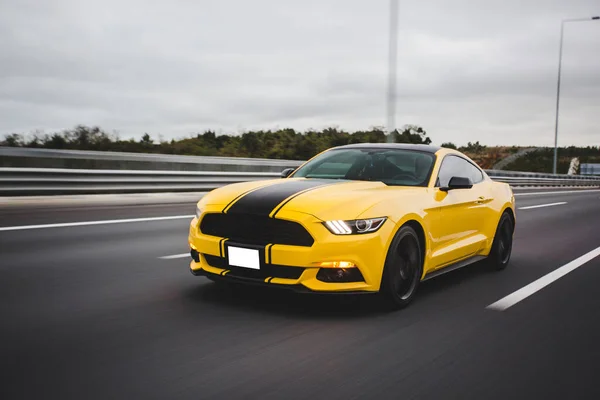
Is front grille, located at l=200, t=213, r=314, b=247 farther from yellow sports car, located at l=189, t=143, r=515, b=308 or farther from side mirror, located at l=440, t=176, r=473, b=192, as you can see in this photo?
side mirror, located at l=440, t=176, r=473, b=192

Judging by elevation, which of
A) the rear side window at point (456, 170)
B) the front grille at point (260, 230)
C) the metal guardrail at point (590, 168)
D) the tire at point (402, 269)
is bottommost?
the metal guardrail at point (590, 168)

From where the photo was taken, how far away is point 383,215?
5.25m

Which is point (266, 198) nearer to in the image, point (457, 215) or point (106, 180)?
point (457, 215)

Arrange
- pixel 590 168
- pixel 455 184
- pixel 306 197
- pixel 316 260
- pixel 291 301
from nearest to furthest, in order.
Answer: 1. pixel 316 260
2. pixel 306 197
3. pixel 291 301
4. pixel 455 184
5. pixel 590 168

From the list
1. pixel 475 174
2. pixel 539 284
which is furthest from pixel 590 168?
pixel 539 284

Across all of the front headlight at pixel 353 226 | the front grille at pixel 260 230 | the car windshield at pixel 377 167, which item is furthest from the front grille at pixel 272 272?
the car windshield at pixel 377 167

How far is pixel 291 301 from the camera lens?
5.52 meters

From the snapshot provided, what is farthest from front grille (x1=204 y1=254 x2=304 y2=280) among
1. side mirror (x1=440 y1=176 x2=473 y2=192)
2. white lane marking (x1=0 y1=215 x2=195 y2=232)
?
white lane marking (x1=0 y1=215 x2=195 y2=232)

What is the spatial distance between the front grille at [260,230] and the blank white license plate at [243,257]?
0.25 ft

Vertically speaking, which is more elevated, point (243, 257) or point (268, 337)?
point (243, 257)

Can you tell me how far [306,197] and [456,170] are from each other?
7.95 feet

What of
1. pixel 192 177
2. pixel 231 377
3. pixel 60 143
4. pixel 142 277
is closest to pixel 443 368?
pixel 231 377

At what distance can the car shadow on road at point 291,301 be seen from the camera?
17.1 feet

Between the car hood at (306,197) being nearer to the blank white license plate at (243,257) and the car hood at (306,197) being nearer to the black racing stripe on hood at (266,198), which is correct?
the black racing stripe on hood at (266,198)
